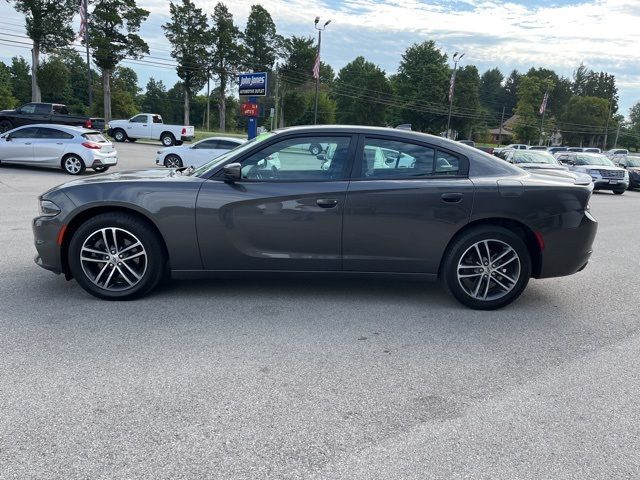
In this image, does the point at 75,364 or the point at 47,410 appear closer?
the point at 47,410

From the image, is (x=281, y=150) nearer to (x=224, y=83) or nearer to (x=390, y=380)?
(x=390, y=380)

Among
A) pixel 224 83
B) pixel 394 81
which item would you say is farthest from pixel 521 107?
pixel 224 83

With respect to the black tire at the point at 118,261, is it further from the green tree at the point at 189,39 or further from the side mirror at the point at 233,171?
the green tree at the point at 189,39

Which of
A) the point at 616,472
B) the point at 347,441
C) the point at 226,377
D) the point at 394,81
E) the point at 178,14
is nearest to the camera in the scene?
the point at 616,472

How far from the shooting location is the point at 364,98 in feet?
260

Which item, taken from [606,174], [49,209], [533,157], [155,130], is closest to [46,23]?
[155,130]

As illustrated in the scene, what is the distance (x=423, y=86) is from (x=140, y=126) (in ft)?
173

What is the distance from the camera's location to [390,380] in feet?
10.4

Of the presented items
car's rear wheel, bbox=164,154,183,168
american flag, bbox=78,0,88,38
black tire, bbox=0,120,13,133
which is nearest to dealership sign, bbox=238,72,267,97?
car's rear wheel, bbox=164,154,183,168

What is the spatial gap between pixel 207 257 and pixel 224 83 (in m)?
66.2

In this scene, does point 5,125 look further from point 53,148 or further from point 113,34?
point 113,34

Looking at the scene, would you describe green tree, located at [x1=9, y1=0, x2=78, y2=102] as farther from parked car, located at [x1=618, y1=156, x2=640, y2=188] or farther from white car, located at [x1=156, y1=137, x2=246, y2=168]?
parked car, located at [x1=618, y1=156, x2=640, y2=188]

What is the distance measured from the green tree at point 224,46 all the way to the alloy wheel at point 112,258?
206 feet

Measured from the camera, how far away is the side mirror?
418cm
